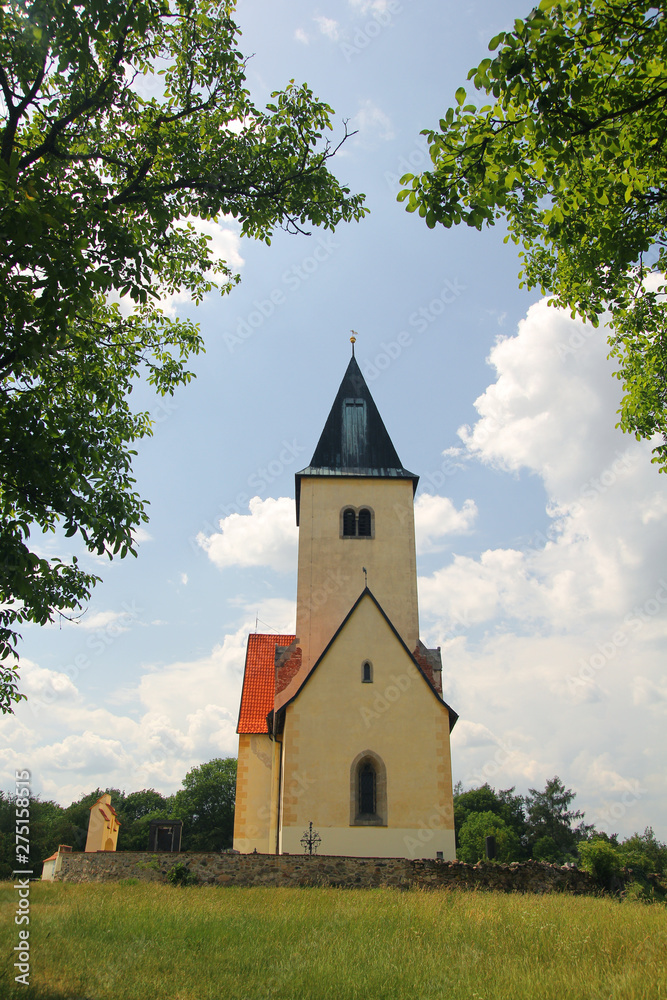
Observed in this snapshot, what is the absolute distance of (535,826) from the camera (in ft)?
197

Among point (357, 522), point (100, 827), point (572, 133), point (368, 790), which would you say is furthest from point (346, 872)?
point (572, 133)

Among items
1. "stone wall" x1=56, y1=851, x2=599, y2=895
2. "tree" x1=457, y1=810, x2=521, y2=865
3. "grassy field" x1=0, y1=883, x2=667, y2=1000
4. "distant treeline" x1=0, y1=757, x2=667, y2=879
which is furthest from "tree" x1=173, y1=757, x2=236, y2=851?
"grassy field" x1=0, y1=883, x2=667, y2=1000

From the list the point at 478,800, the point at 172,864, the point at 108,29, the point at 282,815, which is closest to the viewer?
the point at 108,29

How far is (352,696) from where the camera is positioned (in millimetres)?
19797

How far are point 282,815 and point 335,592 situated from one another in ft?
25.8

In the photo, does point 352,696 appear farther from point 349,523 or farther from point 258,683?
point 258,683

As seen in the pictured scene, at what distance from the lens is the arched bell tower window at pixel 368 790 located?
18734 mm

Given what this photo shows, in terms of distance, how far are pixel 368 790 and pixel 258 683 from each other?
8688 millimetres

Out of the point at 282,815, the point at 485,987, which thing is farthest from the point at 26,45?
the point at 282,815

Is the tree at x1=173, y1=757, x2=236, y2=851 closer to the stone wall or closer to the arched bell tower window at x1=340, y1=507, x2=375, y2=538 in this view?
the arched bell tower window at x1=340, y1=507, x2=375, y2=538

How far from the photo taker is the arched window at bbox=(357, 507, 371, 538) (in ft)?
82.8

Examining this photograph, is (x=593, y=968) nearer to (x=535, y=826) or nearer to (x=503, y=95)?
(x=503, y=95)

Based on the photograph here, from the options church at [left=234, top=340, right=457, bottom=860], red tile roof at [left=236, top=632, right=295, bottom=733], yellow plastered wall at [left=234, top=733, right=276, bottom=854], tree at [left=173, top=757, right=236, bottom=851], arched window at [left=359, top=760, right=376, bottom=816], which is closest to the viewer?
church at [left=234, top=340, right=457, bottom=860]

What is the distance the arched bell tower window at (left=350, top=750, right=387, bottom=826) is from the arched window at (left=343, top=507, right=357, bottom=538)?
27.7ft
